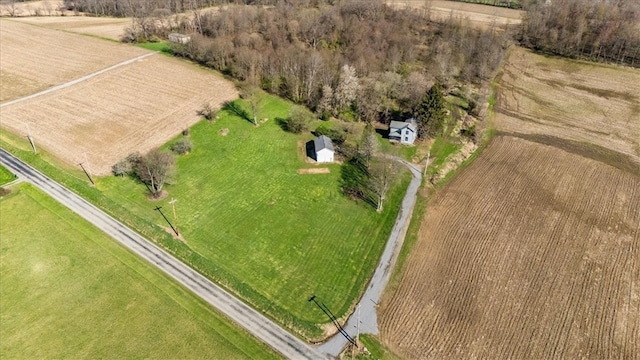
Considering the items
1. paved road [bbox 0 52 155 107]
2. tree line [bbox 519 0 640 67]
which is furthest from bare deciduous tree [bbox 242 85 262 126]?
tree line [bbox 519 0 640 67]

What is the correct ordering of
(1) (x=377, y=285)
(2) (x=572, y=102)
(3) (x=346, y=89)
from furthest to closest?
(2) (x=572, y=102) → (3) (x=346, y=89) → (1) (x=377, y=285)

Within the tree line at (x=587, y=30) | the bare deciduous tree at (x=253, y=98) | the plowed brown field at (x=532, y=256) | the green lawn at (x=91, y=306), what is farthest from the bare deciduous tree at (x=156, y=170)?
the tree line at (x=587, y=30)

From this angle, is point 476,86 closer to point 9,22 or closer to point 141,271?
point 141,271

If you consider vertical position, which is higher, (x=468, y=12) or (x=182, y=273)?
(x=468, y=12)

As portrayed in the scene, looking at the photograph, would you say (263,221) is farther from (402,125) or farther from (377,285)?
(402,125)

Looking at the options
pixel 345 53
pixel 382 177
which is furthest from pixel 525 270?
pixel 345 53

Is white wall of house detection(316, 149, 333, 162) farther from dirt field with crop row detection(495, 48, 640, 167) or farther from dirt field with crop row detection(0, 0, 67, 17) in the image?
dirt field with crop row detection(0, 0, 67, 17)

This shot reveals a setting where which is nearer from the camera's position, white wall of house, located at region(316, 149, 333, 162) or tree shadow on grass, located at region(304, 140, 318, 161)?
white wall of house, located at region(316, 149, 333, 162)
